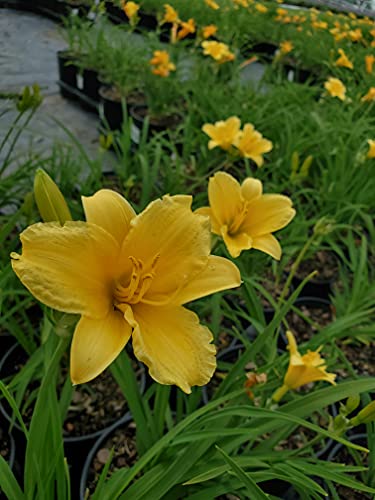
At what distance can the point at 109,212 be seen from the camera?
56cm

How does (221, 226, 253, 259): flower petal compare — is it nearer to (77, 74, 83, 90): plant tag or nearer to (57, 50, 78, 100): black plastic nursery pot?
(77, 74, 83, 90): plant tag

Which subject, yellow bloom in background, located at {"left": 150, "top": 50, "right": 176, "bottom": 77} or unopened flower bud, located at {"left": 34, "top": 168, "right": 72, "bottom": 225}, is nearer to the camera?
unopened flower bud, located at {"left": 34, "top": 168, "right": 72, "bottom": 225}

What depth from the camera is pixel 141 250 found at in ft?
1.82

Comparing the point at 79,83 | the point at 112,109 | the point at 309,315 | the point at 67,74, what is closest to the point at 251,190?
the point at 309,315

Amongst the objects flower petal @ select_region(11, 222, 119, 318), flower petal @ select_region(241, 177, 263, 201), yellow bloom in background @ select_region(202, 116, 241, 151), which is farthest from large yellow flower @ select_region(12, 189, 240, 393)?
yellow bloom in background @ select_region(202, 116, 241, 151)

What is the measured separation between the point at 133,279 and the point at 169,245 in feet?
0.20

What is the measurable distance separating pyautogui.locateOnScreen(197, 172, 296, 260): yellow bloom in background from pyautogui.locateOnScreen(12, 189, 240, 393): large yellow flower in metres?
0.34

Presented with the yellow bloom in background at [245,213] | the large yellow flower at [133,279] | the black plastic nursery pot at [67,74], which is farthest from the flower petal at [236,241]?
the black plastic nursery pot at [67,74]

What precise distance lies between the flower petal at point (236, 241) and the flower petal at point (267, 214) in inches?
1.2

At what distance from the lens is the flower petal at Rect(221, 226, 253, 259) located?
0.89m

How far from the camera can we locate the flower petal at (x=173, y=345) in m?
0.50

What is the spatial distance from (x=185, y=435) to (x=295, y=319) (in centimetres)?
102

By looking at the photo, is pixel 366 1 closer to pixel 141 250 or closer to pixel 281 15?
pixel 141 250

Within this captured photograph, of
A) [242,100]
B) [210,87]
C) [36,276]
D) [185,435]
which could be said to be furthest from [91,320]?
[210,87]
